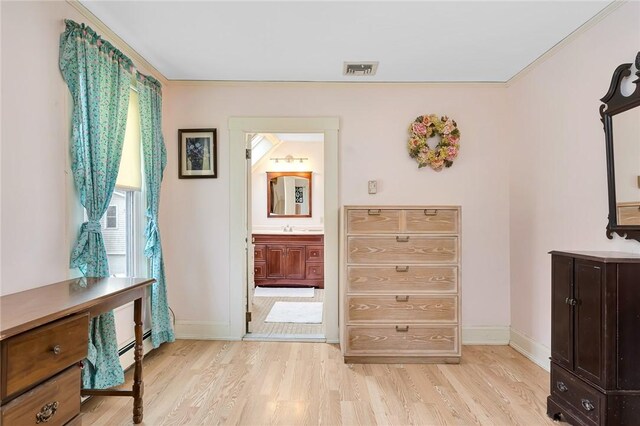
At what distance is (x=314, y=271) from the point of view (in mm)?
5742

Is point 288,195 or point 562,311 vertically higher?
point 288,195

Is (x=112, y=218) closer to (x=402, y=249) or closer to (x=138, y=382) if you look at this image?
(x=138, y=382)

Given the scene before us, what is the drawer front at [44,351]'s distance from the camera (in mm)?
1177

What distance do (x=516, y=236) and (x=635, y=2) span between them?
1897 millimetres

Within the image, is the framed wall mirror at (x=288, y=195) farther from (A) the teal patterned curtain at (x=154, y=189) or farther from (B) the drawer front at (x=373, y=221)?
(B) the drawer front at (x=373, y=221)

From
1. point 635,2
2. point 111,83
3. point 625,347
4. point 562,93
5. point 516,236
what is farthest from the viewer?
point 516,236

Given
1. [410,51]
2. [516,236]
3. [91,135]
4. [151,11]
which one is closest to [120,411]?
[91,135]

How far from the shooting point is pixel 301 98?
3.41m

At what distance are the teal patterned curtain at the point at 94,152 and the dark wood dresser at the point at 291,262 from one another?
343cm

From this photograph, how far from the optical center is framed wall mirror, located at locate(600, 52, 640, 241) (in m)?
Answer: 1.97

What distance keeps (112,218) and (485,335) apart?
3478mm

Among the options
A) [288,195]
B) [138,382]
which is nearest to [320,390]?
[138,382]

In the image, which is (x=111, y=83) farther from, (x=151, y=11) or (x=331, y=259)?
(x=331, y=259)

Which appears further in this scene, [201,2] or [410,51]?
[410,51]
